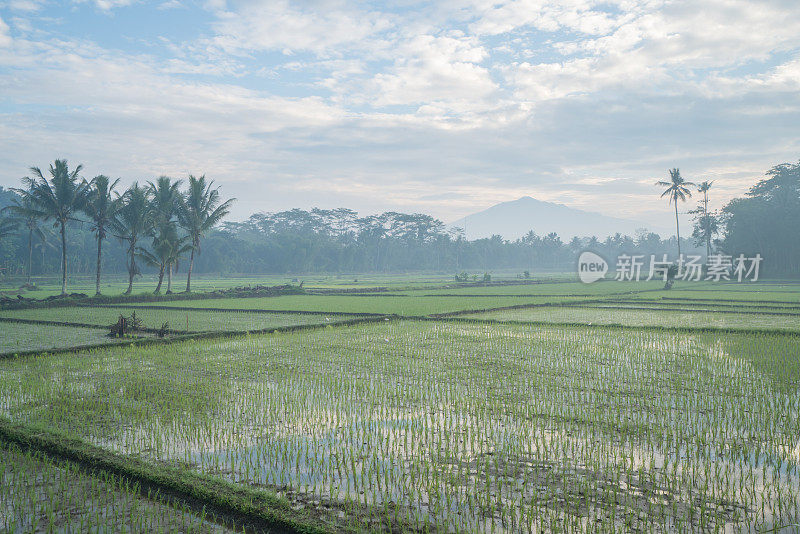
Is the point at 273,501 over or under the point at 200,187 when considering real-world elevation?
under

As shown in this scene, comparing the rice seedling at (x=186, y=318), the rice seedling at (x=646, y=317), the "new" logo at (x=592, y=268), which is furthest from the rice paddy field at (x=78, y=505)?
the "new" logo at (x=592, y=268)

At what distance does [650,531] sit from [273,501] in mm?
2326

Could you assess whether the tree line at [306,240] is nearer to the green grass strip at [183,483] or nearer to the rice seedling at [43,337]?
the rice seedling at [43,337]

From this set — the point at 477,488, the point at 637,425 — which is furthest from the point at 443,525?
the point at 637,425

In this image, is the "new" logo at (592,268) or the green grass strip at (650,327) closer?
the green grass strip at (650,327)

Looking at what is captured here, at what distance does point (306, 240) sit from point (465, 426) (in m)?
55.6

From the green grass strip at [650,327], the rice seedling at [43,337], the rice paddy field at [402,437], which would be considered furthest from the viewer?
the green grass strip at [650,327]

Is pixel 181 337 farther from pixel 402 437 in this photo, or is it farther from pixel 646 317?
pixel 646 317

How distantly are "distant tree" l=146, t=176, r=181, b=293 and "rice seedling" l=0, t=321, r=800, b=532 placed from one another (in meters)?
15.6

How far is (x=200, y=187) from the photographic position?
88.1 ft

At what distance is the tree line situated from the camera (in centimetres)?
2522

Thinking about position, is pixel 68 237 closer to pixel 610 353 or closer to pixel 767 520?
pixel 610 353

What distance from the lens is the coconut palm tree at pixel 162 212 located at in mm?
24684

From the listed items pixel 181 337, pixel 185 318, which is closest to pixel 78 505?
pixel 181 337
